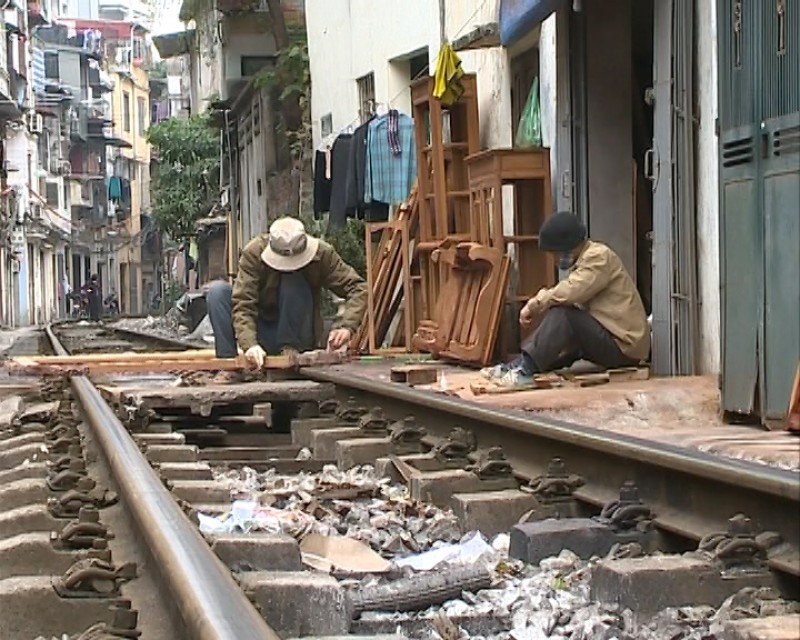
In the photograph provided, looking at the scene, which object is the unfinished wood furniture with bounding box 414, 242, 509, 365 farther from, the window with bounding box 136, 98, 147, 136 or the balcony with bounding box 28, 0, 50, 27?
the window with bounding box 136, 98, 147, 136

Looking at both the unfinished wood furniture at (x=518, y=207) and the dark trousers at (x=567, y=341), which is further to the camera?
the unfinished wood furniture at (x=518, y=207)

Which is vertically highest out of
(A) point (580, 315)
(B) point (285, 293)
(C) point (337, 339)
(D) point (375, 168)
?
(D) point (375, 168)

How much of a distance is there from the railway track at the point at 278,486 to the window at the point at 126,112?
300 feet

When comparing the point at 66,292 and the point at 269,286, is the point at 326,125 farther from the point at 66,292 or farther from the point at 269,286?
the point at 66,292

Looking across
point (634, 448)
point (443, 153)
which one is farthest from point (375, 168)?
point (634, 448)

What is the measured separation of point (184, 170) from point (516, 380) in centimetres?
4087

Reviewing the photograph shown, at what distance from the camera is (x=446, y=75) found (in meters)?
12.3

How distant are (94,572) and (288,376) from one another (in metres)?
6.01

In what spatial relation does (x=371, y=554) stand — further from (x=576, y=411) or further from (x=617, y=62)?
(x=617, y=62)

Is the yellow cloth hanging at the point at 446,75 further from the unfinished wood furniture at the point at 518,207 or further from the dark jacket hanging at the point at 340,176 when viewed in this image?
the dark jacket hanging at the point at 340,176

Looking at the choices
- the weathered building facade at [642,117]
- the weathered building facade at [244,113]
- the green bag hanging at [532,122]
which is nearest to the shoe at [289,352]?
the weathered building facade at [642,117]

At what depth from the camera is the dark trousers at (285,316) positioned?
1014 cm

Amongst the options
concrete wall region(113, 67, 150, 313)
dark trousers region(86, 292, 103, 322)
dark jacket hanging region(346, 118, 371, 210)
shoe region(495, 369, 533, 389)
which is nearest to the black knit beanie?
shoe region(495, 369, 533, 389)

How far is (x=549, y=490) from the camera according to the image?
5047 mm
